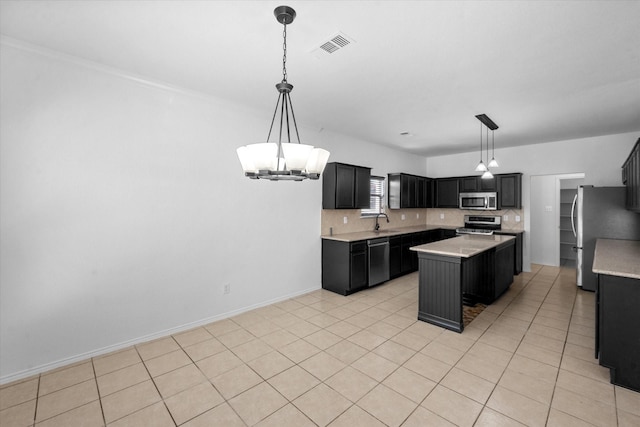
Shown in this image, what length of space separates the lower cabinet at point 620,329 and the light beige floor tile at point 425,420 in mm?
1568

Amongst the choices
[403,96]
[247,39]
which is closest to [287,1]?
[247,39]

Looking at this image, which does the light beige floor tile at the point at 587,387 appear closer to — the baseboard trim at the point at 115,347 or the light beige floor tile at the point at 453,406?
the light beige floor tile at the point at 453,406

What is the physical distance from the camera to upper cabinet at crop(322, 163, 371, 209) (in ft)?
15.4

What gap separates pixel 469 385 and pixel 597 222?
165 inches

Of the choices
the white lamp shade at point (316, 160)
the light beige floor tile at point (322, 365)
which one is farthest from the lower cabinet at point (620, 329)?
the white lamp shade at point (316, 160)

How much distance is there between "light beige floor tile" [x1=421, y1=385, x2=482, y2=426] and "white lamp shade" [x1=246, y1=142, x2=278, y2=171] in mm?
A: 2009

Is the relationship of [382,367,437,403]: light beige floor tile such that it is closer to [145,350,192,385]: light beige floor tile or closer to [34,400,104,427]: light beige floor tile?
[145,350,192,385]: light beige floor tile

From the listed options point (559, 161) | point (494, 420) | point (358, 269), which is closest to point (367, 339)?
point (494, 420)

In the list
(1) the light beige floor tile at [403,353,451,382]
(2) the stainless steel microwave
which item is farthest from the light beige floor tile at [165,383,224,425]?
(2) the stainless steel microwave

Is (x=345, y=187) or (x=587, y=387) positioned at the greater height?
(x=345, y=187)

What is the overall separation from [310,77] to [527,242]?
576 cm

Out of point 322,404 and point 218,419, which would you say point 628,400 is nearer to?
point 322,404

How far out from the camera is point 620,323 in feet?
7.45

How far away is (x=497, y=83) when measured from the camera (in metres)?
3.02
